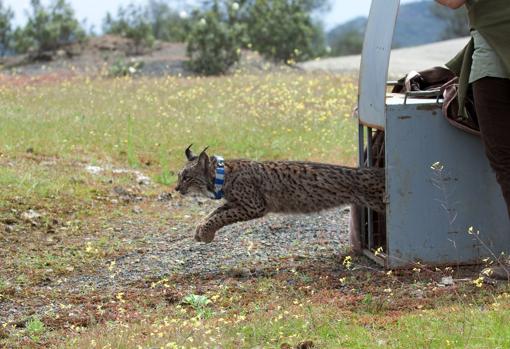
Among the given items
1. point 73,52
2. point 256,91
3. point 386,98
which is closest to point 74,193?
point 386,98

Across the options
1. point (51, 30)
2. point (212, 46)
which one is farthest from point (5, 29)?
point (212, 46)

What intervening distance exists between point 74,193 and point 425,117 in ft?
16.4

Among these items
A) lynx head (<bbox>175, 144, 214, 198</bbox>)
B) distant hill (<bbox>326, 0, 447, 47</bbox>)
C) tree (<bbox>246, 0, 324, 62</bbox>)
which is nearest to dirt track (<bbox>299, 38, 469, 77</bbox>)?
tree (<bbox>246, 0, 324, 62</bbox>)

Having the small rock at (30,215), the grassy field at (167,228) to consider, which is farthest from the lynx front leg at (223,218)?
the small rock at (30,215)

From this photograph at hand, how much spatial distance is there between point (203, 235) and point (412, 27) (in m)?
64.2

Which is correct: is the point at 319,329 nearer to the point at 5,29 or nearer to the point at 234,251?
the point at 234,251

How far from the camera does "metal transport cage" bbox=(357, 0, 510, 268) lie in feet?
26.3

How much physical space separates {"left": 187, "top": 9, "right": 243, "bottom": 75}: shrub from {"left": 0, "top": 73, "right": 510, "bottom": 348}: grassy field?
4380 mm

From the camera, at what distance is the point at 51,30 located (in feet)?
95.8

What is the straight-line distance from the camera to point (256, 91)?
19.0 m

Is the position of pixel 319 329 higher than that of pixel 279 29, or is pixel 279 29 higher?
pixel 319 329

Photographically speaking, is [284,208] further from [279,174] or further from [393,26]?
[393,26]

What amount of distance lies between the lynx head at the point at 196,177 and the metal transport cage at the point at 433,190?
1.95 m

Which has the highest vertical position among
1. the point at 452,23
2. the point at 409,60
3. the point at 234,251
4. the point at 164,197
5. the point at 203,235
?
the point at 203,235
